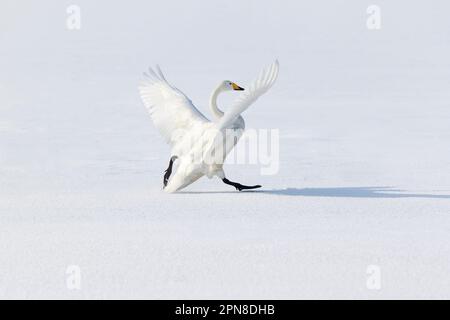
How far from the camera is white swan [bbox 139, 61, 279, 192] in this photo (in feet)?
35.5

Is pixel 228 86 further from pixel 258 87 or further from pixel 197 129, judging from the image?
pixel 258 87

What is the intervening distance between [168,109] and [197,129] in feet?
2.05

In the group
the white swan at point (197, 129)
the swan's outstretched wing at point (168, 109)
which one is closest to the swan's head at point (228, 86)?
the white swan at point (197, 129)

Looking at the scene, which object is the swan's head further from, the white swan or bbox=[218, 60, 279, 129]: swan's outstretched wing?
bbox=[218, 60, 279, 129]: swan's outstretched wing

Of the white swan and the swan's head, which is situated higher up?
the swan's head

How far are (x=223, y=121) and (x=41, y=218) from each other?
1909 millimetres

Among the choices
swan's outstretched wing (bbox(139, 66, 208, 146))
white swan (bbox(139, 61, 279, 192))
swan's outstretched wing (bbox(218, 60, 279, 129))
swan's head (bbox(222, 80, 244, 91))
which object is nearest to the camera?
swan's outstretched wing (bbox(218, 60, 279, 129))

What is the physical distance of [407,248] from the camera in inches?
362

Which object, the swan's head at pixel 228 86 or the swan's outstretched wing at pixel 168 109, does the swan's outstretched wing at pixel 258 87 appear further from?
the swan's head at pixel 228 86

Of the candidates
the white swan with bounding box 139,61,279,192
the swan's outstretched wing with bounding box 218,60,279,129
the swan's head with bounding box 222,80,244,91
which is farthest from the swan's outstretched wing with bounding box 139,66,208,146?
the swan's outstretched wing with bounding box 218,60,279,129

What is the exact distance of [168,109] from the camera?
12.1 metres

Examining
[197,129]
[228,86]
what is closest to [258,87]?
[197,129]

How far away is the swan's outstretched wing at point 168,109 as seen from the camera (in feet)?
38.8
